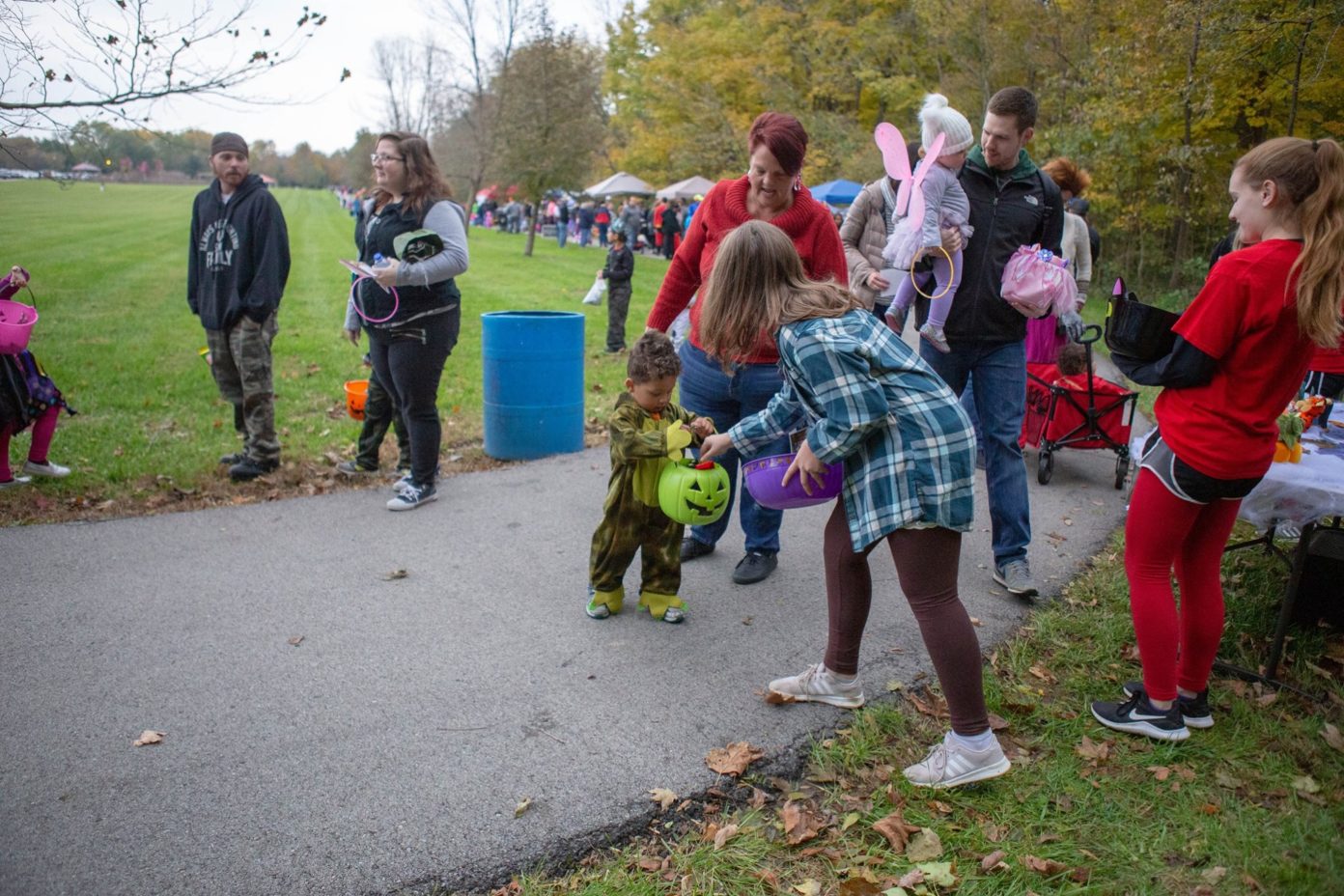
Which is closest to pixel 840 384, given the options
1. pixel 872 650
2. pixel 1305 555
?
pixel 872 650

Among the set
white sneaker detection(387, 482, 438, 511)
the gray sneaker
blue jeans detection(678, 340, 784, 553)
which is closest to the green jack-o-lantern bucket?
Answer: blue jeans detection(678, 340, 784, 553)

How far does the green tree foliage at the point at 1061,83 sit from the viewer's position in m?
14.1

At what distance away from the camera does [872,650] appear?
13.3ft

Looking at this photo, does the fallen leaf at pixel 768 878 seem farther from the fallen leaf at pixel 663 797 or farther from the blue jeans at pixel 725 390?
the blue jeans at pixel 725 390

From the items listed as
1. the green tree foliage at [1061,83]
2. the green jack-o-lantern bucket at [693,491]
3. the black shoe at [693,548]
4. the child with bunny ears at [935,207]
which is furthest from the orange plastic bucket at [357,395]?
the green tree foliage at [1061,83]

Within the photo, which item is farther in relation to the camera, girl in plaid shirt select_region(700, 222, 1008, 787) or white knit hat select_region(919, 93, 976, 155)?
white knit hat select_region(919, 93, 976, 155)

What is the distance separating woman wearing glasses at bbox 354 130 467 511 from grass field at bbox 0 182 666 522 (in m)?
1.29

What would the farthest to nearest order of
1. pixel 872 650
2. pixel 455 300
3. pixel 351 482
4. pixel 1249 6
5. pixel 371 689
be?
pixel 1249 6
pixel 351 482
pixel 455 300
pixel 872 650
pixel 371 689

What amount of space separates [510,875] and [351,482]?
166 inches

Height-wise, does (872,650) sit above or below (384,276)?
below

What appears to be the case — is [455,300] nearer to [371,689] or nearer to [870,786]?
[371,689]

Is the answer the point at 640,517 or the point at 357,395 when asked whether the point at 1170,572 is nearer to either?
the point at 640,517

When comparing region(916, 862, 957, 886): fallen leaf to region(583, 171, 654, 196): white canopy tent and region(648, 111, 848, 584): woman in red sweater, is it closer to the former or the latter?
region(648, 111, 848, 584): woman in red sweater

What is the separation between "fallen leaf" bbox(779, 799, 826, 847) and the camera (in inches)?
113
